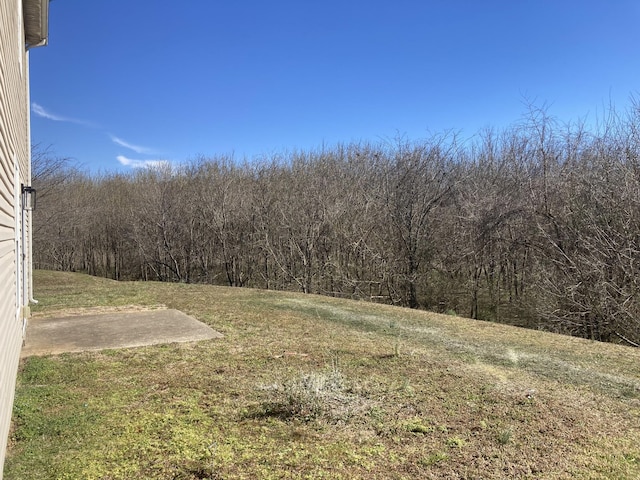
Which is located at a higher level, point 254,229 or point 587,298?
point 254,229

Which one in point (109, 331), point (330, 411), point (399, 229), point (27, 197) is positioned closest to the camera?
point (330, 411)

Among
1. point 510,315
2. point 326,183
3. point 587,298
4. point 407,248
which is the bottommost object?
point 510,315

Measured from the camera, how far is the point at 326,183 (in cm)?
1592

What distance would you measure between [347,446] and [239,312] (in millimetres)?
5009

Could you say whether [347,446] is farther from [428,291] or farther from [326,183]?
[326,183]

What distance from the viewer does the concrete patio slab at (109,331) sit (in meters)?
5.18

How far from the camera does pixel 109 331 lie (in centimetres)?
590

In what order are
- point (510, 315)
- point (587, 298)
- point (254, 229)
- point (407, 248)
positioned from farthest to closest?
point (254, 229)
point (407, 248)
point (510, 315)
point (587, 298)

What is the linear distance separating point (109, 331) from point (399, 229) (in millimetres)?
10261

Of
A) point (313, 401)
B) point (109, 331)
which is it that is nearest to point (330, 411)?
point (313, 401)

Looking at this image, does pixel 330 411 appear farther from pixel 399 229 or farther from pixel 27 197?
pixel 399 229

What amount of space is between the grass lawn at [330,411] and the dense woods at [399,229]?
13.3 ft

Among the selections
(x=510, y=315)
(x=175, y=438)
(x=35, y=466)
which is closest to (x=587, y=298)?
(x=510, y=315)

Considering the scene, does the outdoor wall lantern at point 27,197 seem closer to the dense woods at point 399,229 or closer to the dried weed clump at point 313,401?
the dried weed clump at point 313,401
